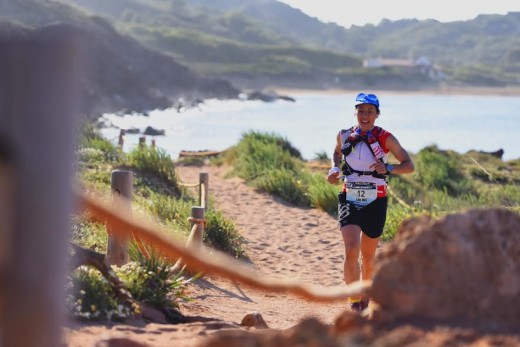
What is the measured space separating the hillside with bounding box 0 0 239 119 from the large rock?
57182mm

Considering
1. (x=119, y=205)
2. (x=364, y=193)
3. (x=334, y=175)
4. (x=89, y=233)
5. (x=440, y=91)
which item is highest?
(x=440, y=91)

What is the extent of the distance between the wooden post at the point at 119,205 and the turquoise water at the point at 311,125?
24.2 meters

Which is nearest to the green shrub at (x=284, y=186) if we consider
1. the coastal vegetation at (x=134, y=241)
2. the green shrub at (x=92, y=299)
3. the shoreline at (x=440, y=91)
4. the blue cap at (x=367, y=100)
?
the coastal vegetation at (x=134, y=241)

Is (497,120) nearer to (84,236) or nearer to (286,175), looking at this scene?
(286,175)

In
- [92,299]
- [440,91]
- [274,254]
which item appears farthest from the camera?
[440,91]

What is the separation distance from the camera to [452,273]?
299 centimetres

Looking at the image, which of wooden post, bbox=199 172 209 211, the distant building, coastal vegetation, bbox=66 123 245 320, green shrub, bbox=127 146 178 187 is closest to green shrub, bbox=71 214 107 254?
coastal vegetation, bbox=66 123 245 320

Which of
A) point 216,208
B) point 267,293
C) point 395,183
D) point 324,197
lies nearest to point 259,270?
point 267,293

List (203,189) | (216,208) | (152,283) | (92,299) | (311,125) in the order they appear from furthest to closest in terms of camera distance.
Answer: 1. (311,125)
2. (216,208)
3. (203,189)
4. (152,283)
5. (92,299)

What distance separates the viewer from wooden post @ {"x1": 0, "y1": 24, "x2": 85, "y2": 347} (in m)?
1.98

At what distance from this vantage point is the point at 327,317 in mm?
6883

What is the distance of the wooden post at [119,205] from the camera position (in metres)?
6.68

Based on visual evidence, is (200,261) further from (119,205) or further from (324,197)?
(324,197)

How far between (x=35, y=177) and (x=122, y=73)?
75366 millimetres
